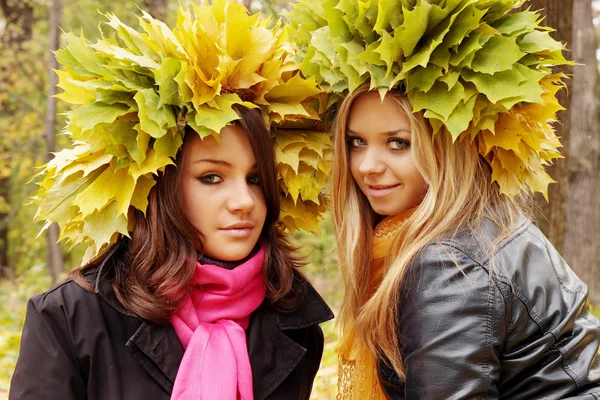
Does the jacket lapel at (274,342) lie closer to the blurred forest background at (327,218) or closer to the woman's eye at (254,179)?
the blurred forest background at (327,218)

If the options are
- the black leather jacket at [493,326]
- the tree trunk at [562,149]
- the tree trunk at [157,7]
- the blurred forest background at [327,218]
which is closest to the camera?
the black leather jacket at [493,326]

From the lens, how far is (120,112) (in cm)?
228

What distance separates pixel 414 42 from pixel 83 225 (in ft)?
4.63

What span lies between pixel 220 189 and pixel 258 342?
0.64 metres

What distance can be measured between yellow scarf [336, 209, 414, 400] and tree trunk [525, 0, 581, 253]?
1161 mm

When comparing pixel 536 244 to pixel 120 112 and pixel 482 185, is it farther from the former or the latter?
pixel 120 112

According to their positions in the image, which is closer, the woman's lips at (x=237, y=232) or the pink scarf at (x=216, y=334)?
the pink scarf at (x=216, y=334)

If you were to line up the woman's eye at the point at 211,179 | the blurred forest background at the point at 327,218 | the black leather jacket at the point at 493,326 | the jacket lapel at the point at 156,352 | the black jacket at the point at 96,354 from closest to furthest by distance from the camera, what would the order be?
the black leather jacket at the point at 493,326, the black jacket at the point at 96,354, the jacket lapel at the point at 156,352, the woman's eye at the point at 211,179, the blurred forest background at the point at 327,218

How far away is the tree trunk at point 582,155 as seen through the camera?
23.1 ft

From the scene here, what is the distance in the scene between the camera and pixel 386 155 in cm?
261

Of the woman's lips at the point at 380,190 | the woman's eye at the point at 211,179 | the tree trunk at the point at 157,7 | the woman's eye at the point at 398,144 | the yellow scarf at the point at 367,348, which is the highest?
the tree trunk at the point at 157,7

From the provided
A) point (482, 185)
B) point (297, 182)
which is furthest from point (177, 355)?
point (482, 185)

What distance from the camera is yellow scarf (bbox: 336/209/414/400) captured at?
2.69m

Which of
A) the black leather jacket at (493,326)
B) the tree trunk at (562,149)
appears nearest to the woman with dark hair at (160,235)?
the black leather jacket at (493,326)
